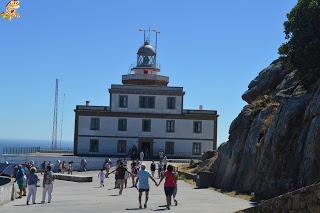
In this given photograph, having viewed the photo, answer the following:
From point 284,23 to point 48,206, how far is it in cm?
1386

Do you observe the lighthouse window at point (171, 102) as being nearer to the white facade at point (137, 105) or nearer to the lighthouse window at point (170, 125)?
the white facade at point (137, 105)

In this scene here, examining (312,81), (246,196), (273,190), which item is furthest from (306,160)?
(312,81)

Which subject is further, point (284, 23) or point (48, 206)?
point (284, 23)

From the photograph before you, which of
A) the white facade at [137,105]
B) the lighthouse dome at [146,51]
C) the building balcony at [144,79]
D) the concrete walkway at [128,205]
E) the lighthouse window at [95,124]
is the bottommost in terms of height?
the concrete walkway at [128,205]

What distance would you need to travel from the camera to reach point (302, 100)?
23.5 meters

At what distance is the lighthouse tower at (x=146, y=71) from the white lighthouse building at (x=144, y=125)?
2365mm

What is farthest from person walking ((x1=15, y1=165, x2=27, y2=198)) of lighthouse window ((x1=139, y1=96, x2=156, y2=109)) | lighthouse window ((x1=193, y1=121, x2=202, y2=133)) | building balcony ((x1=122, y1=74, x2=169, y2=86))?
building balcony ((x1=122, y1=74, x2=169, y2=86))

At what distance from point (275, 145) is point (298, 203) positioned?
1176 centimetres

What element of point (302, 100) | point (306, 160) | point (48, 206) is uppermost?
point (302, 100)

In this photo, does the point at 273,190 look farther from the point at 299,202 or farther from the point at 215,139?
the point at 215,139

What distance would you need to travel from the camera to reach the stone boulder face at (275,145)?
20531 millimetres

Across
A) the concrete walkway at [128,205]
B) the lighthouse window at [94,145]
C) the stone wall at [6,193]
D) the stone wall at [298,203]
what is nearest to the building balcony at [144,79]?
the lighthouse window at [94,145]

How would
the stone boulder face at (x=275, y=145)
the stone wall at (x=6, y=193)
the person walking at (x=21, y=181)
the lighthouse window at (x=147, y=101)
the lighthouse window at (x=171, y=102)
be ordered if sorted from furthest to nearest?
1. the lighthouse window at (x=171, y=102)
2. the lighthouse window at (x=147, y=101)
3. the person walking at (x=21, y=181)
4. the stone wall at (x=6, y=193)
5. the stone boulder face at (x=275, y=145)

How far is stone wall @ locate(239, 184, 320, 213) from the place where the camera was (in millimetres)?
10777
